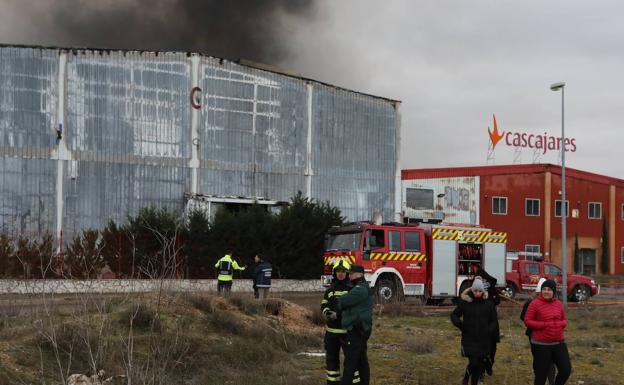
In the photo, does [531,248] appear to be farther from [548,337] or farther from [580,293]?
[548,337]

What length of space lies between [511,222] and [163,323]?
39.5 metres

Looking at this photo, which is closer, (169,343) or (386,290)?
(169,343)

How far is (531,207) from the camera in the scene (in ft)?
163

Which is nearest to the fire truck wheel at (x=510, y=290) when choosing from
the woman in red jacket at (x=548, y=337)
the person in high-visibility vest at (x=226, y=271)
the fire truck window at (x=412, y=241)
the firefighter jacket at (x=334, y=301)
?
the fire truck window at (x=412, y=241)

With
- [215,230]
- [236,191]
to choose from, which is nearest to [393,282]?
[215,230]

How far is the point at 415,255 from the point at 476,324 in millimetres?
14524

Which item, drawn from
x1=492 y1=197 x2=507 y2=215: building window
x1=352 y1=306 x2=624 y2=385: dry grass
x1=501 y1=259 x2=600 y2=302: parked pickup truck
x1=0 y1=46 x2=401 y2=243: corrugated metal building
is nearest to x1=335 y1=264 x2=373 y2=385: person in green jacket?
x1=352 y1=306 x2=624 y2=385: dry grass

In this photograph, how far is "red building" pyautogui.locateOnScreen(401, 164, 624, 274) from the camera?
46750mm

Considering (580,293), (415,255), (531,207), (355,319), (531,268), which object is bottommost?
(580,293)

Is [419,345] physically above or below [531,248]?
below

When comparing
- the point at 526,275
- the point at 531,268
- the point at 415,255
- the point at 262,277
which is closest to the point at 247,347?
the point at 262,277

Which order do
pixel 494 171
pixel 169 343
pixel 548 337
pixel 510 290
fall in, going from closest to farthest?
1. pixel 548 337
2. pixel 169 343
3. pixel 510 290
4. pixel 494 171

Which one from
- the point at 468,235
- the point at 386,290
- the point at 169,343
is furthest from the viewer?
the point at 468,235

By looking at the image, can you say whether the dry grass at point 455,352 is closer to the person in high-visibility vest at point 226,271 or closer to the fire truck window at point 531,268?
the person in high-visibility vest at point 226,271
